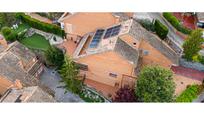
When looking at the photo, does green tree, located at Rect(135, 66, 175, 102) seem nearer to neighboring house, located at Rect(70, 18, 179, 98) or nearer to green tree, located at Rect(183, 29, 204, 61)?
neighboring house, located at Rect(70, 18, 179, 98)

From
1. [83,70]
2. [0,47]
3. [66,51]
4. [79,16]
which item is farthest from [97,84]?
[0,47]

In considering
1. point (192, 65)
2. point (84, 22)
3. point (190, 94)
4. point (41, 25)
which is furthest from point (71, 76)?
point (192, 65)

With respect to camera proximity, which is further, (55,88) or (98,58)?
(55,88)

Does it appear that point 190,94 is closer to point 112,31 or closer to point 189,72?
point 189,72

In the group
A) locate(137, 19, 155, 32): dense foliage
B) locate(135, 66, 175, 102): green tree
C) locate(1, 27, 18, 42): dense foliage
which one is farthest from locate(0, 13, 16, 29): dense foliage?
locate(135, 66, 175, 102): green tree

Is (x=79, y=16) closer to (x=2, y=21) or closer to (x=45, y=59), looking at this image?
(x=45, y=59)

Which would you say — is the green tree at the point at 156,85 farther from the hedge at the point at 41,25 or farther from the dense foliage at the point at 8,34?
the dense foliage at the point at 8,34
